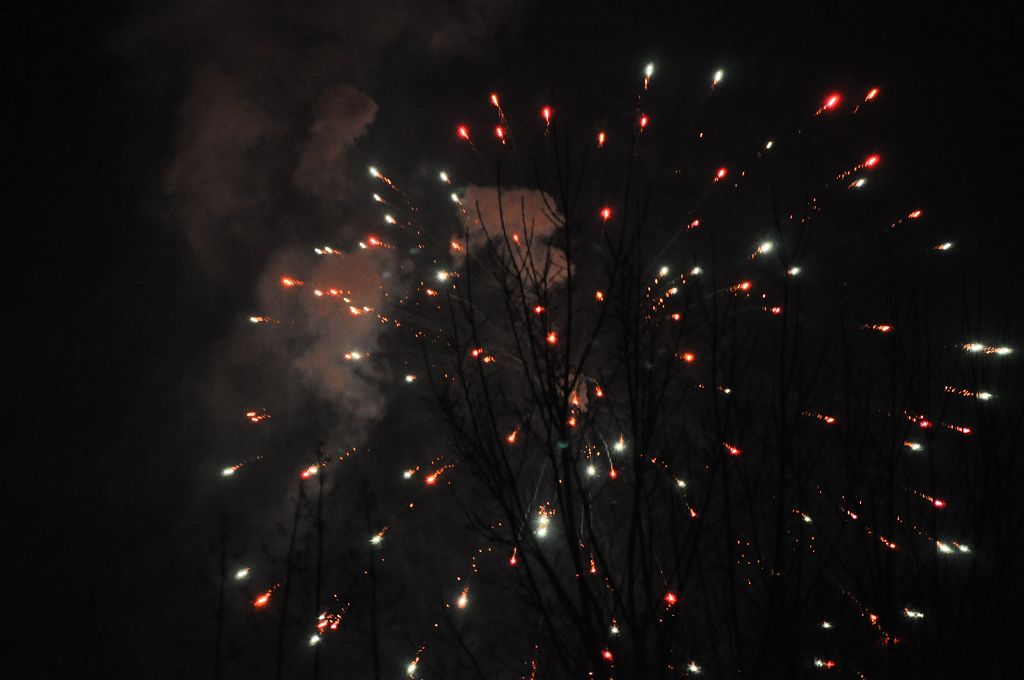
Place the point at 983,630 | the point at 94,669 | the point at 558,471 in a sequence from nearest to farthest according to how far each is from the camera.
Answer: the point at 558,471
the point at 983,630
the point at 94,669

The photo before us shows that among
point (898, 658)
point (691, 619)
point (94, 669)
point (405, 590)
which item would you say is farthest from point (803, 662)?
point (94, 669)

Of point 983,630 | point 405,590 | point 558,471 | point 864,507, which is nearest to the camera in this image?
point 558,471

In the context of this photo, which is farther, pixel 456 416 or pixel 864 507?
pixel 864 507

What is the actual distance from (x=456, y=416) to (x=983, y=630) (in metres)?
3.74

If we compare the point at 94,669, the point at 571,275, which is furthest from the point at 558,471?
the point at 94,669

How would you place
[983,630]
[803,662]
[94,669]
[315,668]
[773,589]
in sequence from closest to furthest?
[773,589] → [983,630] → [803,662] → [315,668] → [94,669]

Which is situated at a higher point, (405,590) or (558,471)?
(405,590)

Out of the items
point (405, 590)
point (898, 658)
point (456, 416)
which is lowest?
point (898, 658)

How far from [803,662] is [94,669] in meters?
24.0

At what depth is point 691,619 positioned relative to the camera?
568 cm

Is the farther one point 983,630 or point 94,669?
point 94,669

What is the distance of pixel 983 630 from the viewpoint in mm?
3316

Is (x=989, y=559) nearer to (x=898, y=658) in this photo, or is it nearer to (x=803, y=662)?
(x=898, y=658)

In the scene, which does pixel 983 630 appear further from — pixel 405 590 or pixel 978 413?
pixel 405 590
